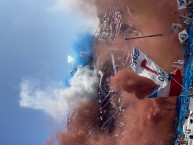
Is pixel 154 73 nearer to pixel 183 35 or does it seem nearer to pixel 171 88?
pixel 171 88

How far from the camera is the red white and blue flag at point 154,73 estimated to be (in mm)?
31812

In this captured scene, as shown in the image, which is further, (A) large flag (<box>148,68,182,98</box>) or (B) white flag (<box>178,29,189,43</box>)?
(B) white flag (<box>178,29,189,43</box>)

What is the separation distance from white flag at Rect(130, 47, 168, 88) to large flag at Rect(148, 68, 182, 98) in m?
0.47

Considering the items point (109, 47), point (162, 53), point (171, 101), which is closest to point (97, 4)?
point (109, 47)

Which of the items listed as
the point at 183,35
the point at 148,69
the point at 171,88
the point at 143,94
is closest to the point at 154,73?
the point at 148,69

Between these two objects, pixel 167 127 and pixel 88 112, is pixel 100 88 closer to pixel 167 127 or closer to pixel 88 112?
pixel 88 112

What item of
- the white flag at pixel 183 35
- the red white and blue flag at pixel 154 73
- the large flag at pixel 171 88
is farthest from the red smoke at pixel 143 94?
the red white and blue flag at pixel 154 73

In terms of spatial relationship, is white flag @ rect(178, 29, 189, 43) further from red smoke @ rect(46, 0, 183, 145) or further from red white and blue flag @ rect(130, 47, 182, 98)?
red white and blue flag @ rect(130, 47, 182, 98)

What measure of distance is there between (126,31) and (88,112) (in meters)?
15.7

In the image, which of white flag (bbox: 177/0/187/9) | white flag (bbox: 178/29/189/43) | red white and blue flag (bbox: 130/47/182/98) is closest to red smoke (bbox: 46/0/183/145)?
white flag (bbox: 178/29/189/43)

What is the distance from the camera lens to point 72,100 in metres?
64.8

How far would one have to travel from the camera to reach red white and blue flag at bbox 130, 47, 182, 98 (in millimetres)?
31812

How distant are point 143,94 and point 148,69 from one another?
16.2 meters

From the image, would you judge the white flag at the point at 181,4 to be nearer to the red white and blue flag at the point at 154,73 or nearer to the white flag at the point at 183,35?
the white flag at the point at 183,35
